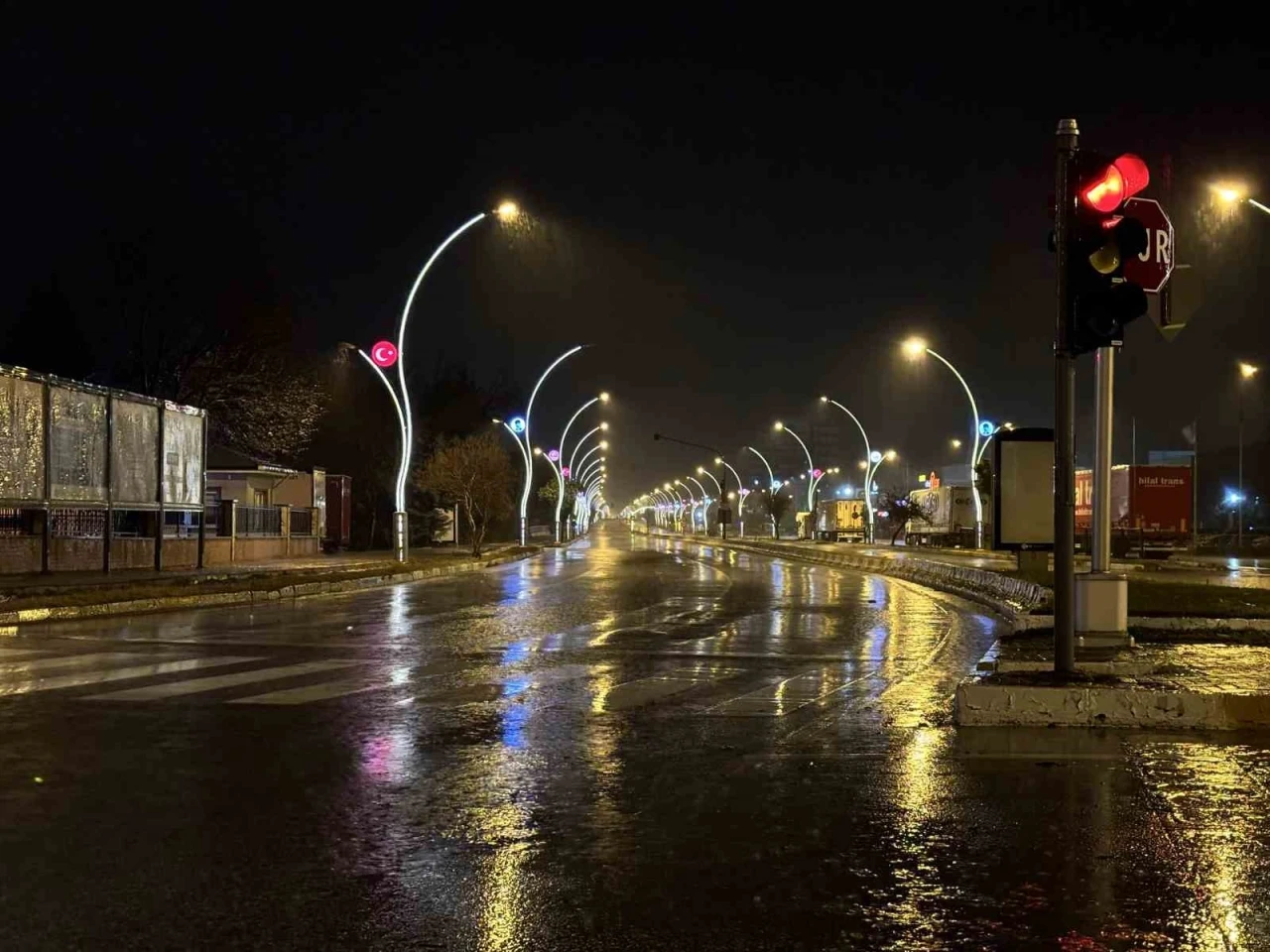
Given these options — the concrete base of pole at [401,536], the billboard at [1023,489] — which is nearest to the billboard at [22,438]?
the concrete base of pole at [401,536]

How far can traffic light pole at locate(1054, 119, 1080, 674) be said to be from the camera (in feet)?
32.2

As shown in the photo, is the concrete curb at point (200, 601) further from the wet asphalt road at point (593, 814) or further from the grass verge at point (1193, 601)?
the grass verge at point (1193, 601)

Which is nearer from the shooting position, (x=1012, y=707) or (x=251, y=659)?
(x=1012, y=707)

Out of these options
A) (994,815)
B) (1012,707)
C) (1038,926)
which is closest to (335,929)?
(1038,926)

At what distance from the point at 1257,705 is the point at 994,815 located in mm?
3942

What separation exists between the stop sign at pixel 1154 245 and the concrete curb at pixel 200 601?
632 inches

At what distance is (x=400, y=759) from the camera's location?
8.29 m

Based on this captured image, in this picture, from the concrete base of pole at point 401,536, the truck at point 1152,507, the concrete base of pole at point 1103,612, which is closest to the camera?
the concrete base of pole at point 1103,612

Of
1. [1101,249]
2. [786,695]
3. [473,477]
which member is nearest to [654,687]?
[786,695]

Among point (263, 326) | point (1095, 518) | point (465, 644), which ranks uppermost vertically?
point (263, 326)

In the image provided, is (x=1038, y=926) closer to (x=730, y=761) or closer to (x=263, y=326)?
(x=730, y=761)

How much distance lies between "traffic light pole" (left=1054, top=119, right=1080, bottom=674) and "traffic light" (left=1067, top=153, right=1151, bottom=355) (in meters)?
0.07

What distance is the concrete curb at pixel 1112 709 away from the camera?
948 cm

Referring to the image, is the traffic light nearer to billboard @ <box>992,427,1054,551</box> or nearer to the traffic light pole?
the traffic light pole
